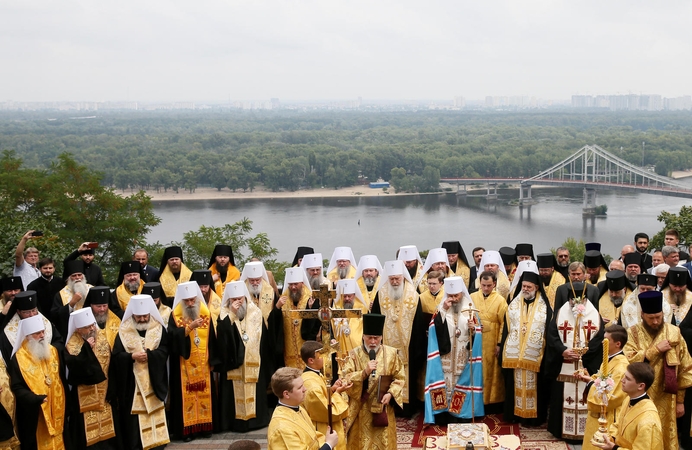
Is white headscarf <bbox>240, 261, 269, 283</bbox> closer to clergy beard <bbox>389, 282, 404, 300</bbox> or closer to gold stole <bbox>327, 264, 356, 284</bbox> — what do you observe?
gold stole <bbox>327, 264, 356, 284</bbox>

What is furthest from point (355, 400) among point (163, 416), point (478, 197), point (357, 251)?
point (478, 197)

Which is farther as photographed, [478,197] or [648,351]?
[478,197]

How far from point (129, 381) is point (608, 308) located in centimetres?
517

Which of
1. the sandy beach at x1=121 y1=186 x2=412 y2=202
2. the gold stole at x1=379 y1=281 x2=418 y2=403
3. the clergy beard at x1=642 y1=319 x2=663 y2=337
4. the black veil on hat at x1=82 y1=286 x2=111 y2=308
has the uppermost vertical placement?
the black veil on hat at x1=82 y1=286 x2=111 y2=308

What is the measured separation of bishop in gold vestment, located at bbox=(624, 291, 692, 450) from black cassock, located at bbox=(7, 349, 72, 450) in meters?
5.50

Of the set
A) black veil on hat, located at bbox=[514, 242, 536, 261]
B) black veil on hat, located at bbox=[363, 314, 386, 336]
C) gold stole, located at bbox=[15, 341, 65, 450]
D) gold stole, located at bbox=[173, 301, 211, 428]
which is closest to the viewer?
black veil on hat, located at bbox=[363, 314, 386, 336]

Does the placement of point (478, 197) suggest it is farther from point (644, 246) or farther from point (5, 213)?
point (644, 246)

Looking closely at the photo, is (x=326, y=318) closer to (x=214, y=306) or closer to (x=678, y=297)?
(x=214, y=306)

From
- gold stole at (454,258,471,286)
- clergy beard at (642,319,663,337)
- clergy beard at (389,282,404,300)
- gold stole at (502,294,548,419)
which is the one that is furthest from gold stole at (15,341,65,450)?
clergy beard at (642,319,663,337)

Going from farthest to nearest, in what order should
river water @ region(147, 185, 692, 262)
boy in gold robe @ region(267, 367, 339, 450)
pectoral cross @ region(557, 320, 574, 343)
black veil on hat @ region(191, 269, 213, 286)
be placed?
1. river water @ region(147, 185, 692, 262)
2. black veil on hat @ region(191, 269, 213, 286)
3. pectoral cross @ region(557, 320, 574, 343)
4. boy in gold robe @ region(267, 367, 339, 450)

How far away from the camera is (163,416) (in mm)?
8398

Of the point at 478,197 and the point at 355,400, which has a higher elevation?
the point at 355,400

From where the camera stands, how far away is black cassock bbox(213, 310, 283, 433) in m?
8.68

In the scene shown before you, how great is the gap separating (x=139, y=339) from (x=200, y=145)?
159399mm
